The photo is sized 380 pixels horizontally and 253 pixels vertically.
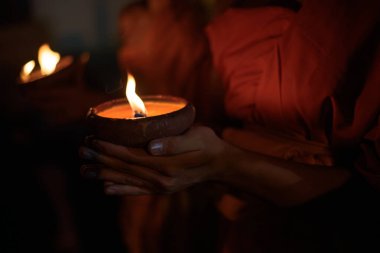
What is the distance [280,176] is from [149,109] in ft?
0.84

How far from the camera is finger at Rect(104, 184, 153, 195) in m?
0.73

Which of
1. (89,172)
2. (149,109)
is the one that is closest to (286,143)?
(149,109)

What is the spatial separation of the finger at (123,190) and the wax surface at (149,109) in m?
0.11

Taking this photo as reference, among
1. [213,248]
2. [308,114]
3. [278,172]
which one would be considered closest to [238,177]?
[278,172]

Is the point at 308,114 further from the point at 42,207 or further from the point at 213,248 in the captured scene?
the point at 42,207

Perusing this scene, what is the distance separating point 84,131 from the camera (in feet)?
5.65

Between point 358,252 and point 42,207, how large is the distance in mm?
1386

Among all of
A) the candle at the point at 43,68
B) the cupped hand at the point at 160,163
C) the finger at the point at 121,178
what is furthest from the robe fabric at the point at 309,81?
the candle at the point at 43,68

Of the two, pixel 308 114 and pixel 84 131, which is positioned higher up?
pixel 308 114

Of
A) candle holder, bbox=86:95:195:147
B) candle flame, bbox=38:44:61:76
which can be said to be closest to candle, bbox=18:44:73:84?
candle flame, bbox=38:44:61:76

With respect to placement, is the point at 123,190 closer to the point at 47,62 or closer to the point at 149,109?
the point at 149,109

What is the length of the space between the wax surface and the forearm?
136mm

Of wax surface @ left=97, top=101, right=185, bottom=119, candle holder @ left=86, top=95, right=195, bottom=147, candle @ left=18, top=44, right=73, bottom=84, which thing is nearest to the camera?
candle holder @ left=86, top=95, right=195, bottom=147

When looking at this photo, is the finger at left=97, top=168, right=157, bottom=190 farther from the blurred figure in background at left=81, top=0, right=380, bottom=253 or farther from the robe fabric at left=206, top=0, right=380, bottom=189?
the robe fabric at left=206, top=0, right=380, bottom=189
